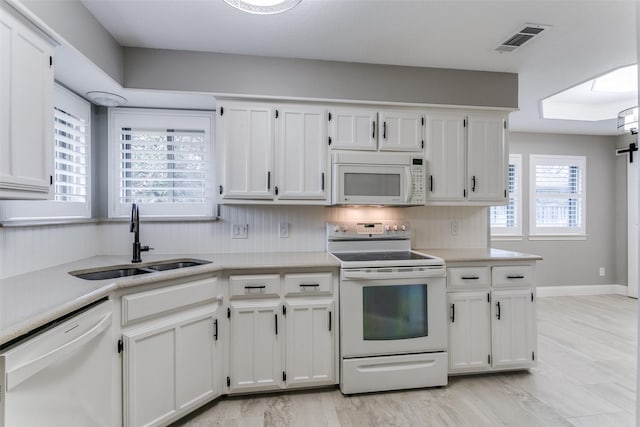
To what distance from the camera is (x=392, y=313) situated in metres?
2.39

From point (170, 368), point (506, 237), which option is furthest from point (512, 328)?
point (506, 237)

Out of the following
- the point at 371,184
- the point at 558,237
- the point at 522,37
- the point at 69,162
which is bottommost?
the point at 558,237

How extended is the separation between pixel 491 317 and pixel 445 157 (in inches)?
51.1

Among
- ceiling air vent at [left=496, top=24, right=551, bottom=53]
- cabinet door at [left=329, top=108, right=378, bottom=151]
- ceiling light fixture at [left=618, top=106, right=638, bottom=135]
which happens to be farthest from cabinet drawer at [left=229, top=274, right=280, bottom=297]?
ceiling light fixture at [left=618, top=106, right=638, bottom=135]

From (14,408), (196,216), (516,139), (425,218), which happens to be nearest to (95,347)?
(14,408)

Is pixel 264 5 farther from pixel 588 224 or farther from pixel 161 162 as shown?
pixel 588 224

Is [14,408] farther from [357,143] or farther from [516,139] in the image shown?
[516,139]

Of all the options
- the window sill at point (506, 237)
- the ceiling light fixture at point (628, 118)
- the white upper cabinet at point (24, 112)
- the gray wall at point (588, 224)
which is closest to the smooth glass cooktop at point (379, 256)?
the white upper cabinet at point (24, 112)

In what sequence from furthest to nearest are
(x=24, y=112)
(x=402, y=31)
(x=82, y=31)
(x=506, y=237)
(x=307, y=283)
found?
1. (x=506, y=237)
2. (x=307, y=283)
3. (x=402, y=31)
4. (x=82, y=31)
5. (x=24, y=112)

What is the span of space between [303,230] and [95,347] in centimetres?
170

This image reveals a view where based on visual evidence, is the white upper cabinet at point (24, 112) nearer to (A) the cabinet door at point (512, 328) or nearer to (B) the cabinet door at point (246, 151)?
(B) the cabinet door at point (246, 151)

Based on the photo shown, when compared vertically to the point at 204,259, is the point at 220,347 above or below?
below

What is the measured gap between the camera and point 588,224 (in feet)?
16.6

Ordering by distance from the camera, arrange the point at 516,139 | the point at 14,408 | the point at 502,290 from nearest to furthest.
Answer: the point at 14,408 → the point at 502,290 → the point at 516,139
